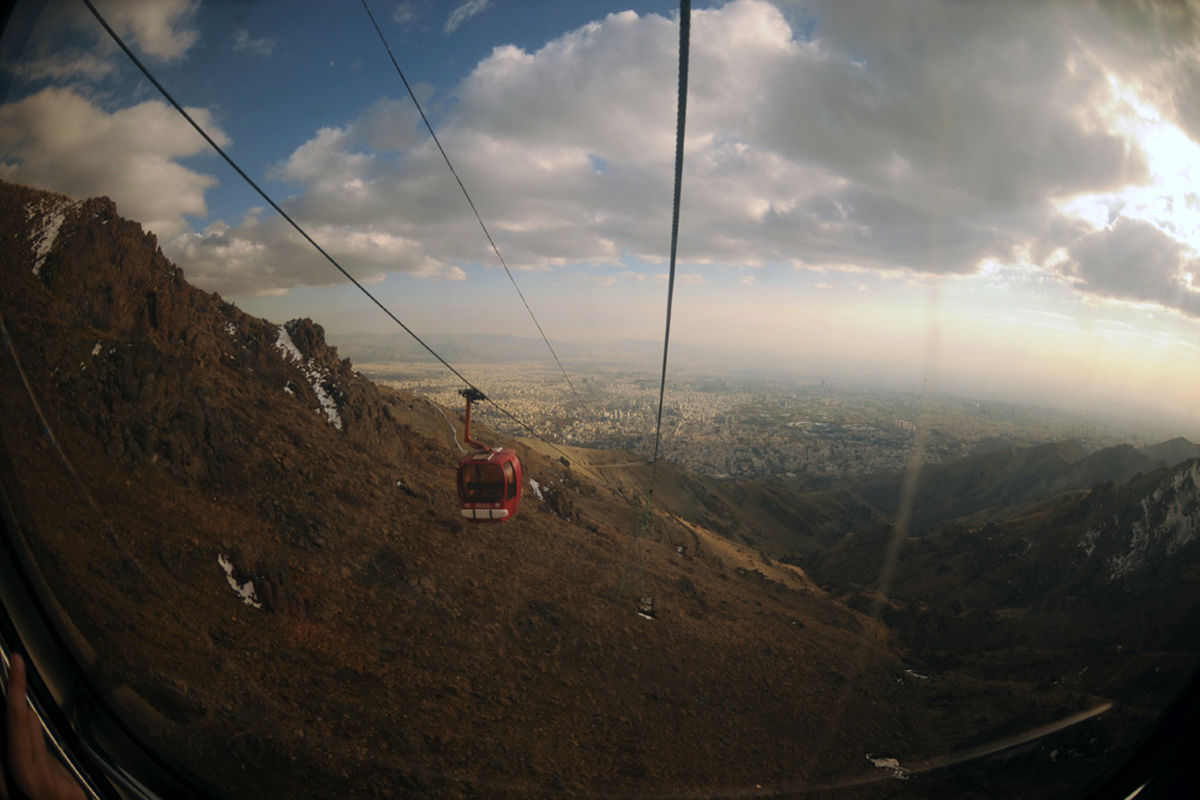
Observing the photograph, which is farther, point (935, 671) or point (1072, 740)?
point (935, 671)

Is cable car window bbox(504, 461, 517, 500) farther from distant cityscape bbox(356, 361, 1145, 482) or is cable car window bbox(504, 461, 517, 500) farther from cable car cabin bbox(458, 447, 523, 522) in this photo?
distant cityscape bbox(356, 361, 1145, 482)

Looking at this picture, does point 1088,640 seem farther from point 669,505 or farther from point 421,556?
point 669,505

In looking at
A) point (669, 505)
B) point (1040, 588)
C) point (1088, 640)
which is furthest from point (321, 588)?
point (669, 505)

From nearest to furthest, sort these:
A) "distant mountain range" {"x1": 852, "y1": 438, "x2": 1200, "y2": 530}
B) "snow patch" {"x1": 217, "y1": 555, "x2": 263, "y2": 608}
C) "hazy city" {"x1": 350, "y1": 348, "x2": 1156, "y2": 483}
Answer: "snow patch" {"x1": 217, "y1": 555, "x2": 263, "y2": 608}
"distant mountain range" {"x1": 852, "y1": 438, "x2": 1200, "y2": 530}
"hazy city" {"x1": 350, "y1": 348, "x2": 1156, "y2": 483}

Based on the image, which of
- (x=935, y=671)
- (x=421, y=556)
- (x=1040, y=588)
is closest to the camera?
(x=421, y=556)

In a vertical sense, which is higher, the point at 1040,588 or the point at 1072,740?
the point at 1072,740

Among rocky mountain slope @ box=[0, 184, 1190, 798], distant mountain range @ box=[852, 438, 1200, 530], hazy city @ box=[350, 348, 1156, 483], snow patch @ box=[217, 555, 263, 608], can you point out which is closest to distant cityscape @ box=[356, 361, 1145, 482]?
hazy city @ box=[350, 348, 1156, 483]

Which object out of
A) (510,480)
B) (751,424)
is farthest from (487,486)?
(751,424)
